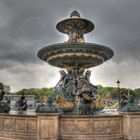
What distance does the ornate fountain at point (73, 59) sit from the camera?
15664 mm

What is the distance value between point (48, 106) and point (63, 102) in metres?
6.41

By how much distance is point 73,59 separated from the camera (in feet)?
54.4

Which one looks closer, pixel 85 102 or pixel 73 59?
pixel 85 102

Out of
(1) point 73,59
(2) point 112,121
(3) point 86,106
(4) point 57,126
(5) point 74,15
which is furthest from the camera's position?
(5) point 74,15

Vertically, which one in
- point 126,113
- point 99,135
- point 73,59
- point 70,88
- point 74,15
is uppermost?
point 74,15

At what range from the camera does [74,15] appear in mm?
18672

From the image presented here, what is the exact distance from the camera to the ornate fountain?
617 inches

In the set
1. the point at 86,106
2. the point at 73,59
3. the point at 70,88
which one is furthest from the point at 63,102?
the point at 86,106

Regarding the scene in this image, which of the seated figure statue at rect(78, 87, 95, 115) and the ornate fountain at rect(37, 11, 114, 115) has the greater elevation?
the ornate fountain at rect(37, 11, 114, 115)

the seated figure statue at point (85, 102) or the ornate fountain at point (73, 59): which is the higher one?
the ornate fountain at point (73, 59)

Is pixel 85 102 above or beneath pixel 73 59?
beneath

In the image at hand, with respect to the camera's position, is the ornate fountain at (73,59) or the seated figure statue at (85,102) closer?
the seated figure statue at (85,102)

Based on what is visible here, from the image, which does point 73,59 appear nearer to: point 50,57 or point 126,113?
point 50,57

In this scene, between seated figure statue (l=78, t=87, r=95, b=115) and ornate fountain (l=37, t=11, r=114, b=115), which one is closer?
seated figure statue (l=78, t=87, r=95, b=115)
